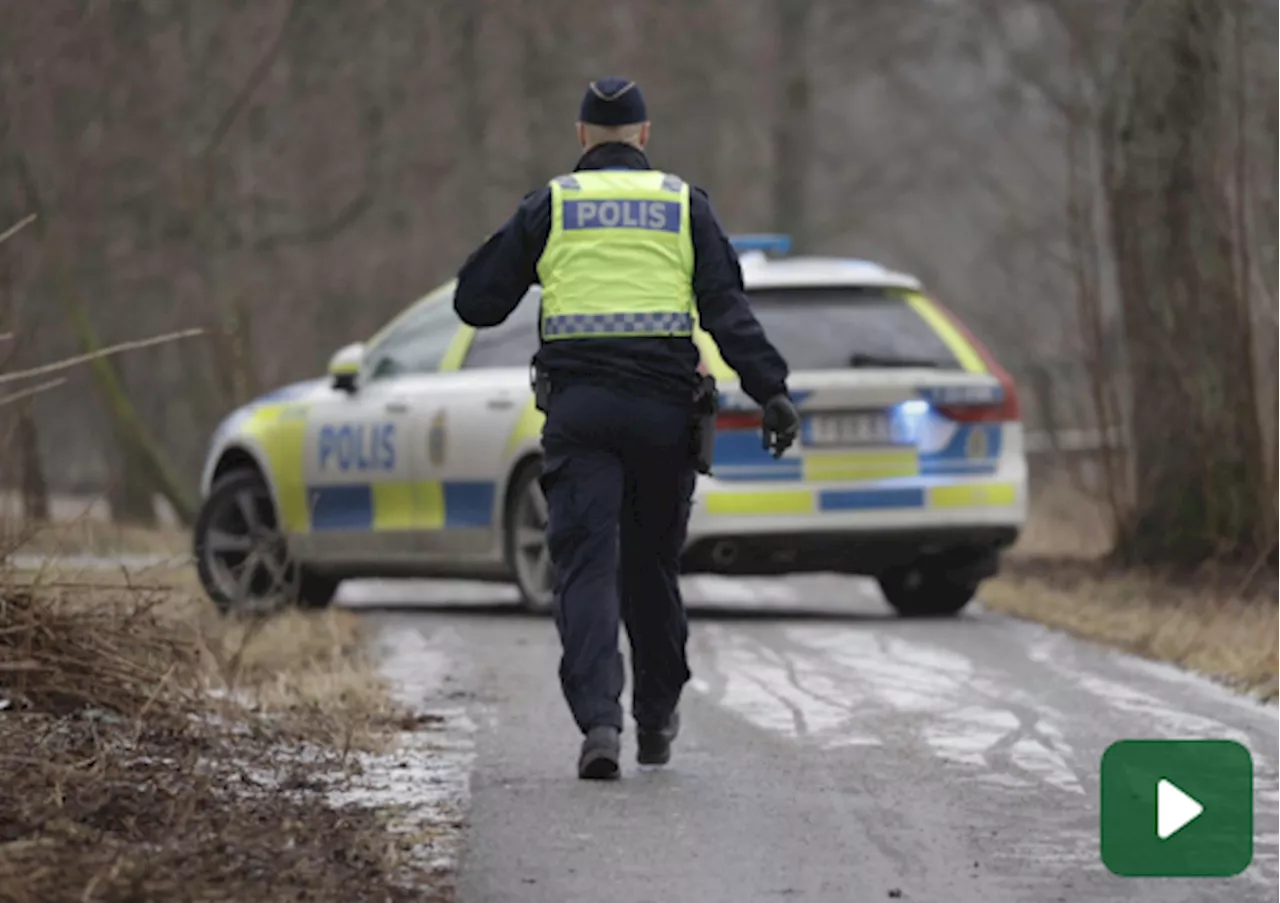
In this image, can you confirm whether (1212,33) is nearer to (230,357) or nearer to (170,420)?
(230,357)

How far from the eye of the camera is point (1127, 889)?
19.6 ft

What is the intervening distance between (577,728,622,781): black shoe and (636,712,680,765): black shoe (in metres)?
0.28

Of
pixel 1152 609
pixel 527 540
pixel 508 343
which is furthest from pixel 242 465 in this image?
pixel 1152 609

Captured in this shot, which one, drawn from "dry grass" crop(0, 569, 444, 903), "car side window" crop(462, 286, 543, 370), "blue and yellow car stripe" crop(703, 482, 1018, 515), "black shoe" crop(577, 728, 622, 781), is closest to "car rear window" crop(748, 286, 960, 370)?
"blue and yellow car stripe" crop(703, 482, 1018, 515)

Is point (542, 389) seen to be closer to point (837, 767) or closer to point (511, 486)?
Answer: point (837, 767)

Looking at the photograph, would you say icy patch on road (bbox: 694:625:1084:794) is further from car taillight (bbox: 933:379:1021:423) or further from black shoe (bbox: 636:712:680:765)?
car taillight (bbox: 933:379:1021:423)

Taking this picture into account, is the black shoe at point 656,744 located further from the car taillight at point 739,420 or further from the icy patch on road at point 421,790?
the car taillight at point 739,420

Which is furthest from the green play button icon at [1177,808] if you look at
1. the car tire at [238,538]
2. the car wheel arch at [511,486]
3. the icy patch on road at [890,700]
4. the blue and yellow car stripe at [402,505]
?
the car tire at [238,538]

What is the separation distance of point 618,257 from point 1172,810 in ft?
6.54

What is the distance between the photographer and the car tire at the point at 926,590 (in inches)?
531

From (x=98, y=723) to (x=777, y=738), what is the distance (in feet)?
6.21

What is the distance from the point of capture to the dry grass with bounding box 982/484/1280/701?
414 inches

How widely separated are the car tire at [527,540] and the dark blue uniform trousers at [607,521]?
189 inches

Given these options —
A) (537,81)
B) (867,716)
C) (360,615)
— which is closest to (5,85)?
(360,615)
